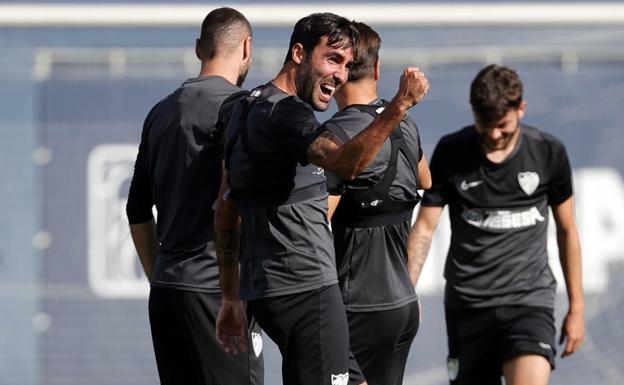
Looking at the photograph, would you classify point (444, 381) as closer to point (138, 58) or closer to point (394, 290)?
point (138, 58)

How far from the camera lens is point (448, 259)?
680 centimetres

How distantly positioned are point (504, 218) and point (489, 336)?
0.59 metres

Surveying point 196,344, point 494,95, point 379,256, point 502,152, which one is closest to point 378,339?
point 379,256

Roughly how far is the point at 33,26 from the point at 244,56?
14.3ft

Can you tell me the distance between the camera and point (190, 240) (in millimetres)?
5379

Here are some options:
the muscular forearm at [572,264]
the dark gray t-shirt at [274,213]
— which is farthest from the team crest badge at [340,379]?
the muscular forearm at [572,264]

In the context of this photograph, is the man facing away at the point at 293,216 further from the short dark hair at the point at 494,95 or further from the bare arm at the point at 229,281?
the short dark hair at the point at 494,95

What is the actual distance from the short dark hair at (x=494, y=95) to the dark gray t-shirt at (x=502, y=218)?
12.3 inches

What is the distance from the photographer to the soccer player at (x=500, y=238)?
21.7 ft

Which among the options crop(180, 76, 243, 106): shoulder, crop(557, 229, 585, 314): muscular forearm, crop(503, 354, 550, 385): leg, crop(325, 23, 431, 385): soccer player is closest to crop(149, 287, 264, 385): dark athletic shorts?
crop(325, 23, 431, 385): soccer player

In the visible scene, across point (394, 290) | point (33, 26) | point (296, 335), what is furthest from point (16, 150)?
point (296, 335)

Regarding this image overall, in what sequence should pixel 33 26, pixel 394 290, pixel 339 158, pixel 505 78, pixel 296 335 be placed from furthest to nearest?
pixel 33 26 < pixel 505 78 < pixel 394 290 < pixel 296 335 < pixel 339 158

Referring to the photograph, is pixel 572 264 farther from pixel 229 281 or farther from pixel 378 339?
pixel 229 281

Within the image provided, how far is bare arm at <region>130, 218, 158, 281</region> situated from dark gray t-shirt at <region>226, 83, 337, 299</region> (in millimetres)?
1030
